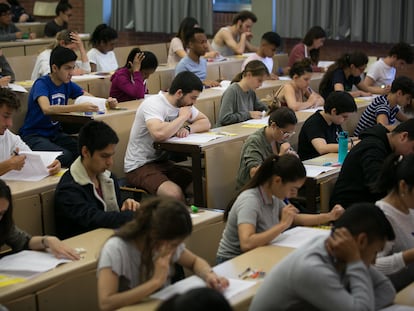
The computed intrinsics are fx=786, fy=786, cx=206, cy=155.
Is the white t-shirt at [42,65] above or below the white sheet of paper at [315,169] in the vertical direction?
above

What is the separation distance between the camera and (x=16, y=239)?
3.47 meters

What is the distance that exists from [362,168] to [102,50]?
496cm

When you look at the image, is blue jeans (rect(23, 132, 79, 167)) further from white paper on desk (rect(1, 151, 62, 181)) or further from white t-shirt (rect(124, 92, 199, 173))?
white paper on desk (rect(1, 151, 62, 181))

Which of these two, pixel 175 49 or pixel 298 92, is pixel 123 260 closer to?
pixel 298 92

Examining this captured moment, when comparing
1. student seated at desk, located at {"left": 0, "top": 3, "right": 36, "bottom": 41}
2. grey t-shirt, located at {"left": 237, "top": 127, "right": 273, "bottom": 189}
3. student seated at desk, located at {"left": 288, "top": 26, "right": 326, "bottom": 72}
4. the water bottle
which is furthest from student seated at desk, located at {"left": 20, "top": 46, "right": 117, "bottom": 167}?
student seated at desk, located at {"left": 0, "top": 3, "right": 36, "bottom": 41}

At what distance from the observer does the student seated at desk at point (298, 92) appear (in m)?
6.78

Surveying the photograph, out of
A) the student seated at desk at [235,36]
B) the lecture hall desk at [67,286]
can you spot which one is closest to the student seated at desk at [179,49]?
the student seated at desk at [235,36]

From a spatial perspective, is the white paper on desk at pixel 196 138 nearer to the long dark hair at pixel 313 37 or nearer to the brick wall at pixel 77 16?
the long dark hair at pixel 313 37

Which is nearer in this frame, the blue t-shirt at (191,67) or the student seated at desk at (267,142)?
the student seated at desk at (267,142)

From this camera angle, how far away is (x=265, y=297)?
265cm

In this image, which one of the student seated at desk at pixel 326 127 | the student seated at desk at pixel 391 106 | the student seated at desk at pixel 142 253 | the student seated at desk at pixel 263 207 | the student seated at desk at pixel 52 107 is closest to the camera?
the student seated at desk at pixel 142 253

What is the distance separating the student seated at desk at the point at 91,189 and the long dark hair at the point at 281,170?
0.66m

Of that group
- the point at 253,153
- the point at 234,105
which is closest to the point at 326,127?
the point at 253,153


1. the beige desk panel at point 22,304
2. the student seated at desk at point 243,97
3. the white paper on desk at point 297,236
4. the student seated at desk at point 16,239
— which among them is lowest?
the beige desk panel at point 22,304
